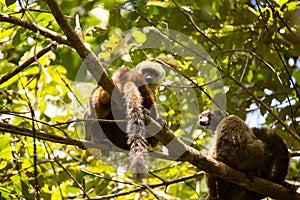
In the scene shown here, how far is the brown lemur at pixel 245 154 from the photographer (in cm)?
550

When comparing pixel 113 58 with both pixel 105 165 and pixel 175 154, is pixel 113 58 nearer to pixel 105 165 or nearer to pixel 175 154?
pixel 105 165

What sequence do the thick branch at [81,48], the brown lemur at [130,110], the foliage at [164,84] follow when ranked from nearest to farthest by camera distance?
1. the thick branch at [81,48]
2. the brown lemur at [130,110]
3. the foliage at [164,84]

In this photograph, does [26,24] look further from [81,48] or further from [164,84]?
[164,84]

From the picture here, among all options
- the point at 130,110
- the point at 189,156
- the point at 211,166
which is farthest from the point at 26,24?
the point at 211,166

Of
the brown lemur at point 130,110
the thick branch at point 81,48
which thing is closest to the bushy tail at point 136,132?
the brown lemur at point 130,110

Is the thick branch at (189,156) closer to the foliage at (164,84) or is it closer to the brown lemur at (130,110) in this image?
the brown lemur at (130,110)

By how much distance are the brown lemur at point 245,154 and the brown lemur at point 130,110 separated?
2.65 feet

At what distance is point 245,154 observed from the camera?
5547 millimetres

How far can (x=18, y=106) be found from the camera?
603 centimetres

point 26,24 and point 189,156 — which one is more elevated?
point 26,24

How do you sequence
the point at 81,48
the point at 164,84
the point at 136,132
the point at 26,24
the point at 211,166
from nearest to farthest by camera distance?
the point at 81,48 < the point at 26,24 < the point at 136,132 < the point at 211,166 < the point at 164,84

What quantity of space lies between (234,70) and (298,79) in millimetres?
2081

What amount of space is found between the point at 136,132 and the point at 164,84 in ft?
6.65

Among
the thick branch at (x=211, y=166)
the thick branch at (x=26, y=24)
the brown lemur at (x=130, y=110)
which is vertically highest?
the thick branch at (x=26, y=24)
